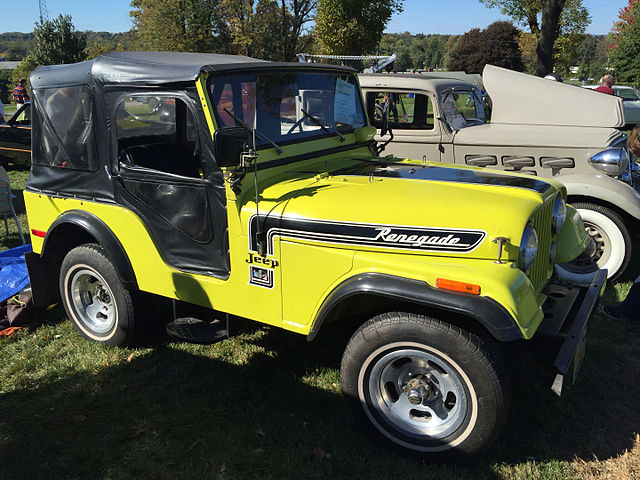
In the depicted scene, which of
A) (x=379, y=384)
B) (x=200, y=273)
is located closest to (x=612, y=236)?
(x=379, y=384)

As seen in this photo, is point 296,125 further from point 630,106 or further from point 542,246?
point 630,106

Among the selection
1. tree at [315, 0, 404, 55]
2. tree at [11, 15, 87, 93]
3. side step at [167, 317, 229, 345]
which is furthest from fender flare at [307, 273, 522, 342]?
tree at [11, 15, 87, 93]

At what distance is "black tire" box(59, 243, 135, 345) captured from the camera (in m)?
3.78

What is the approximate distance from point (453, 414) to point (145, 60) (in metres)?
2.88

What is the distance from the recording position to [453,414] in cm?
265

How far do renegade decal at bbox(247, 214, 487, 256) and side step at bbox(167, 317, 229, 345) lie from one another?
79 cm

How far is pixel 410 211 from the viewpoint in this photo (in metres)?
2.71

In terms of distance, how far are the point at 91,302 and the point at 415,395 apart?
284cm

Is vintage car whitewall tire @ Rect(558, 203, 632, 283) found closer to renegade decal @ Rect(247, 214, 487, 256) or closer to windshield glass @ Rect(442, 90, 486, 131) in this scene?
windshield glass @ Rect(442, 90, 486, 131)

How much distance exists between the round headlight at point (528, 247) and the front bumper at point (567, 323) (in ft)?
1.35

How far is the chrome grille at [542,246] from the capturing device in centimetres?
284

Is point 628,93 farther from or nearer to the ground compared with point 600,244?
farther from the ground

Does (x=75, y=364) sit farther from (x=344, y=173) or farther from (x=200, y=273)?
(x=344, y=173)

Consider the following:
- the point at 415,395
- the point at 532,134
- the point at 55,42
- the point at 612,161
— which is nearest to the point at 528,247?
the point at 415,395
